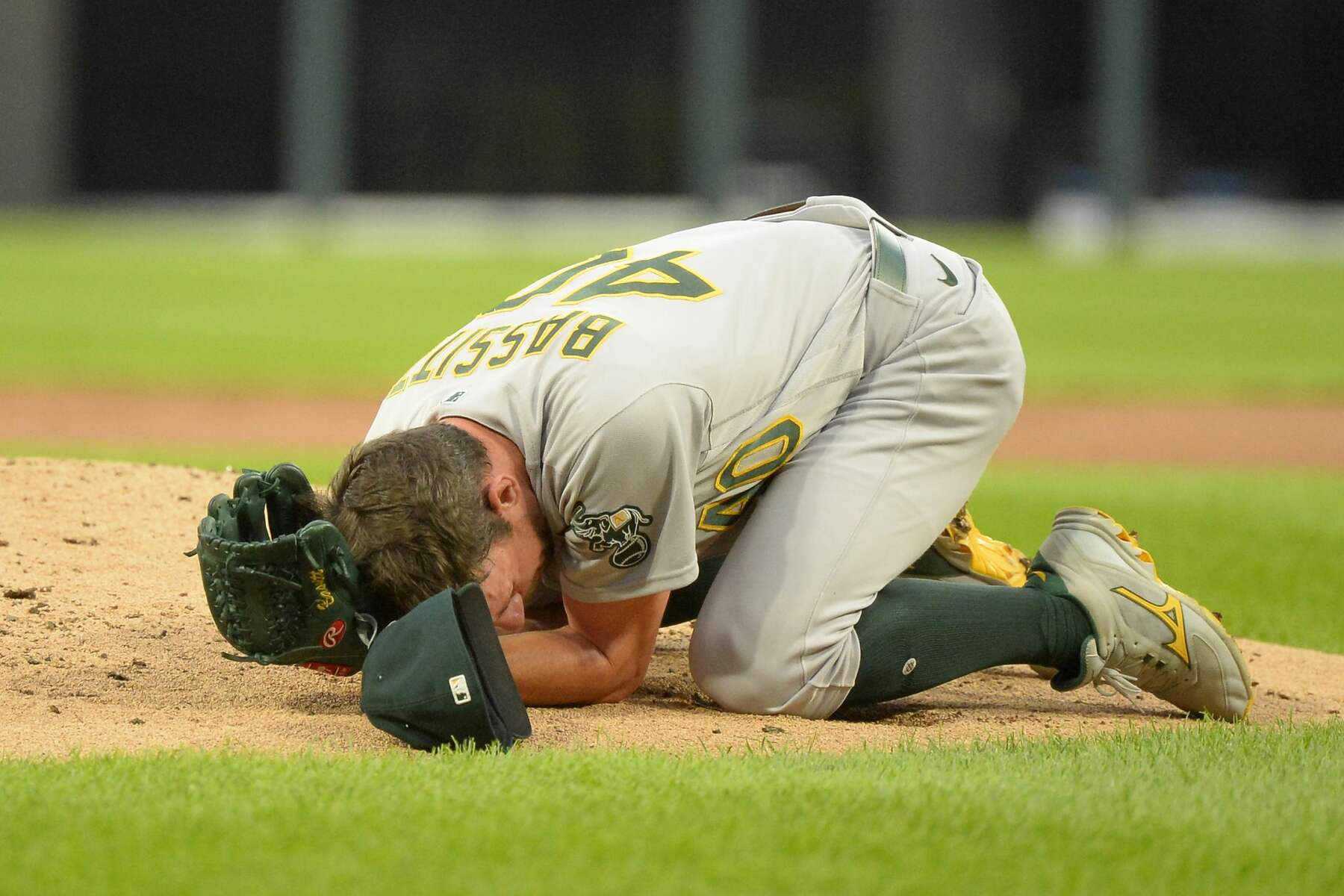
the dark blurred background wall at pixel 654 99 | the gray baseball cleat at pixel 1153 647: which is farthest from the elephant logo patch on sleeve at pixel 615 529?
the dark blurred background wall at pixel 654 99

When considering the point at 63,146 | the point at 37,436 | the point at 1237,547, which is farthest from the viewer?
the point at 63,146

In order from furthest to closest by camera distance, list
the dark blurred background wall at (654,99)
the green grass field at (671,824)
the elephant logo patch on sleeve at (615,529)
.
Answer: the dark blurred background wall at (654,99) < the elephant logo patch on sleeve at (615,529) < the green grass field at (671,824)

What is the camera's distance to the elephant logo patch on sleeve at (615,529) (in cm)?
243

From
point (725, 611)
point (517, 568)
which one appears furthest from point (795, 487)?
point (517, 568)

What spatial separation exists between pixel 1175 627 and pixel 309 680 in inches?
63.3

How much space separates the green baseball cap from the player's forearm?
0.48 feet

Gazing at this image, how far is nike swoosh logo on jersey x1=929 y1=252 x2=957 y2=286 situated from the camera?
3.12 meters

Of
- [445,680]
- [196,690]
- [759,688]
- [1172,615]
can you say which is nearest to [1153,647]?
[1172,615]

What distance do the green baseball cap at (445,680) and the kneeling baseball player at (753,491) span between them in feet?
0.19

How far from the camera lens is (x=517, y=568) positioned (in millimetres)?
2512

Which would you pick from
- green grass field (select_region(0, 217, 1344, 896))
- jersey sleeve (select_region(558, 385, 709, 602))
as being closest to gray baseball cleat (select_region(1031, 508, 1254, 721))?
green grass field (select_region(0, 217, 1344, 896))

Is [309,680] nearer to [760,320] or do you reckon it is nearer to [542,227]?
[760,320]

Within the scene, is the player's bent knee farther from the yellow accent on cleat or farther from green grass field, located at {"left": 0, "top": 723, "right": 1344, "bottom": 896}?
the yellow accent on cleat

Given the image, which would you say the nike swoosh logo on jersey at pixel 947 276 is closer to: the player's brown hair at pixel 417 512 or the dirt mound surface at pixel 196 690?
the dirt mound surface at pixel 196 690
